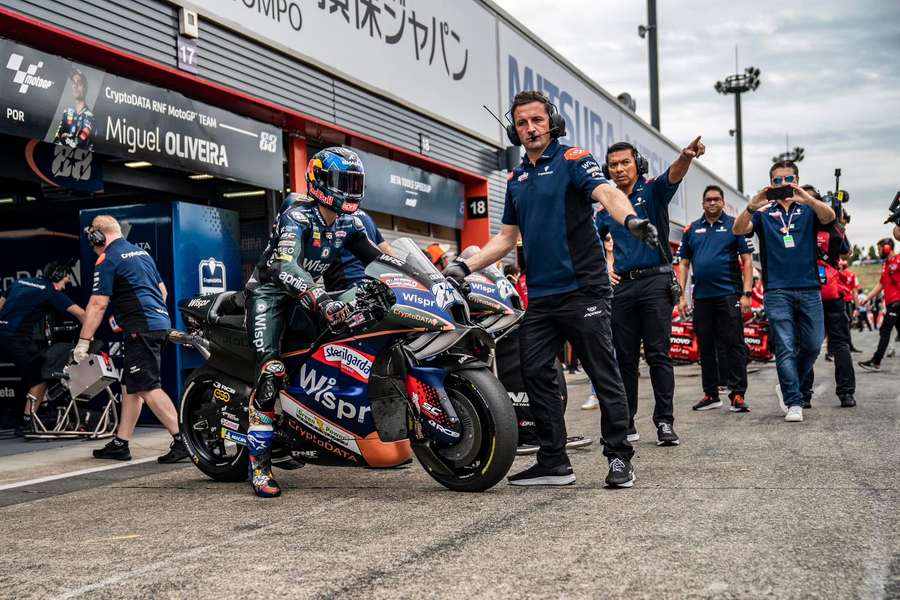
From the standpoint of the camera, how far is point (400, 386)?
506 cm

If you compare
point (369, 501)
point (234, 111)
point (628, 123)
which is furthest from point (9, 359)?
point (628, 123)

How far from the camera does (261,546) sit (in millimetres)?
3928

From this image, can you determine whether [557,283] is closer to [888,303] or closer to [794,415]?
[794,415]

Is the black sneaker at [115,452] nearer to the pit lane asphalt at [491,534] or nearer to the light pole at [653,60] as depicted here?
the pit lane asphalt at [491,534]

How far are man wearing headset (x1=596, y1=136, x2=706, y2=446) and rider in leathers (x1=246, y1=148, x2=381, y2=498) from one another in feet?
8.14

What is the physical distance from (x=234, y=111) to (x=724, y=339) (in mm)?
5762

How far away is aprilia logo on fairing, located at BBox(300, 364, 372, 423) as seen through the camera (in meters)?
5.11

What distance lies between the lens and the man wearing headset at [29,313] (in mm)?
9836

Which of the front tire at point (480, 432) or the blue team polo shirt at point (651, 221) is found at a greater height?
the blue team polo shirt at point (651, 221)

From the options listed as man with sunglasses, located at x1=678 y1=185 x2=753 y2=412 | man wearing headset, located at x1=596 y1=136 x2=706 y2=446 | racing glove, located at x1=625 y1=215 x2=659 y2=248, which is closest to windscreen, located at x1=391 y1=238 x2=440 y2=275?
racing glove, located at x1=625 y1=215 x2=659 y2=248

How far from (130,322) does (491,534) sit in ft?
14.8

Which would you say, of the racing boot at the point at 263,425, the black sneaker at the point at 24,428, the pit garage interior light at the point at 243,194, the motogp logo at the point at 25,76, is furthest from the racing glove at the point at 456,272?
the pit garage interior light at the point at 243,194

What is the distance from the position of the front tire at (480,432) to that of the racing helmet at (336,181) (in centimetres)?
119

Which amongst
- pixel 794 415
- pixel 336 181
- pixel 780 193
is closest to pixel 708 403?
pixel 794 415
